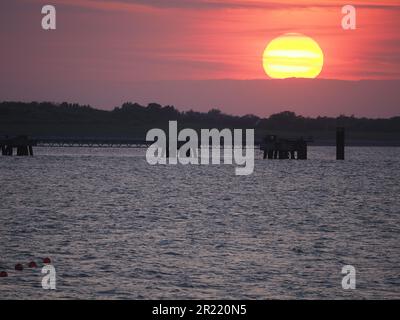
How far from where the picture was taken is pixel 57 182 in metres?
99.8

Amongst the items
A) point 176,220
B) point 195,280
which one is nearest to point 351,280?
point 195,280

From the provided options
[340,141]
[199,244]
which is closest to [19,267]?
[199,244]

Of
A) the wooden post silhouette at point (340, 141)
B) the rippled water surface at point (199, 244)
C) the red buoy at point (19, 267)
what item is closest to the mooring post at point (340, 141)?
the wooden post silhouette at point (340, 141)

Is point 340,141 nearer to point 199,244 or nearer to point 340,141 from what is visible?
point 340,141

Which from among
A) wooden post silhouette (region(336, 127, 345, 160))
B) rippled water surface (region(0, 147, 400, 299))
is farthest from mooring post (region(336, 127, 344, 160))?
rippled water surface (region(0, 147, 400, 299))

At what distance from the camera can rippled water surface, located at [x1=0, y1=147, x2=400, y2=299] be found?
29.3m

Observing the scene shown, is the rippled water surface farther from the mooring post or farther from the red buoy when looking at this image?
the mooring post

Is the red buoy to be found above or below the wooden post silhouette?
below

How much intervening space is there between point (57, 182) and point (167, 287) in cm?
7216

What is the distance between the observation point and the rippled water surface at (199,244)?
29.3 metres

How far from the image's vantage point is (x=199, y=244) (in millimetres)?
40750

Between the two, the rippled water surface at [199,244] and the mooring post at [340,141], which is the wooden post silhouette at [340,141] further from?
the rippled water surface at [199,244]

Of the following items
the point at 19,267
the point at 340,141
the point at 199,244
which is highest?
the point at 340,141
